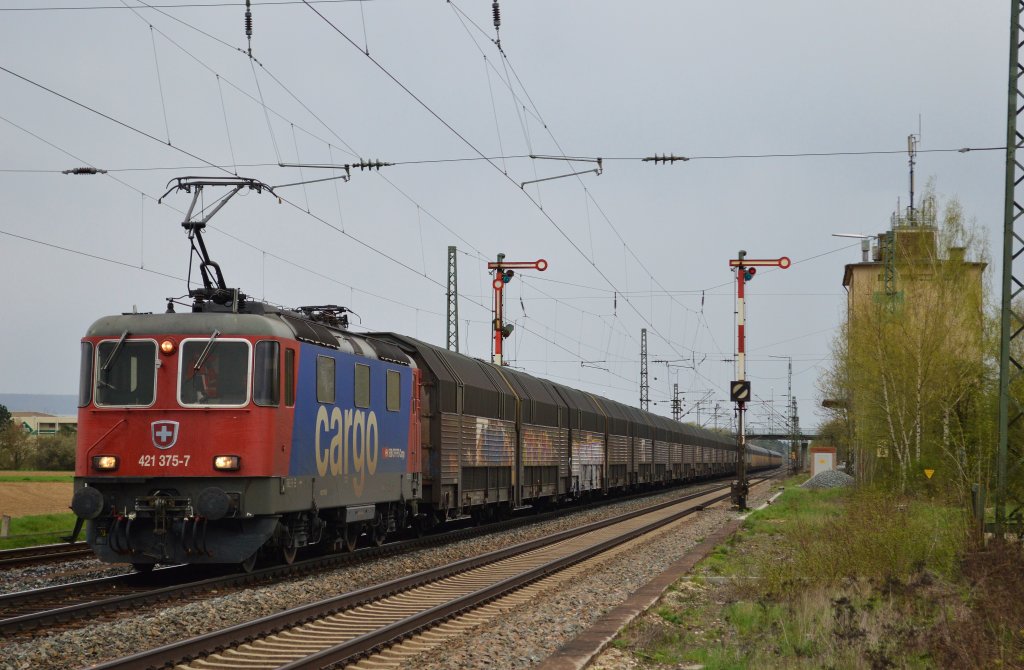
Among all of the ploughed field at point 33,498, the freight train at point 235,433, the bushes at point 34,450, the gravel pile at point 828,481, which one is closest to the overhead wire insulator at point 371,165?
the freight train at point 235,433

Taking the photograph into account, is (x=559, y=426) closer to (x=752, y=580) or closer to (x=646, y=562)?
(x=646, y=562)

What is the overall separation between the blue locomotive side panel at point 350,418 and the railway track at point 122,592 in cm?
135

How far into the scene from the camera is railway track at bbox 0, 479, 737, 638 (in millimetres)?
10938

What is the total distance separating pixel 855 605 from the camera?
11.3m

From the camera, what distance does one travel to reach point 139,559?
1399 cm

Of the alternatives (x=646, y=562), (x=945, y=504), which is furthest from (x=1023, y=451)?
(x=646, y=562)

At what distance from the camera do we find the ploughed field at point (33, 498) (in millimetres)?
34156

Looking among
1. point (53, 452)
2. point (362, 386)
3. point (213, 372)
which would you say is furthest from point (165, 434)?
point (53, 452)

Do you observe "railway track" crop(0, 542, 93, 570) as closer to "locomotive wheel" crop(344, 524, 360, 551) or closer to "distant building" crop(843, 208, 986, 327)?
"locomotive wheel" crop(344, 524, 360, 551)

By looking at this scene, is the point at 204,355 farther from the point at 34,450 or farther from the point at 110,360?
the point at 34,450

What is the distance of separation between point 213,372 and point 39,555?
6064mm

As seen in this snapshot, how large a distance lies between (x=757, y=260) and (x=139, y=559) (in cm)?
2222

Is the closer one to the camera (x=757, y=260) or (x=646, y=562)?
(x=646, y=562)

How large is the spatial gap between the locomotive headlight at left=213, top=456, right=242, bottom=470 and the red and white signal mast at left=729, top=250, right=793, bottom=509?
19.0m
